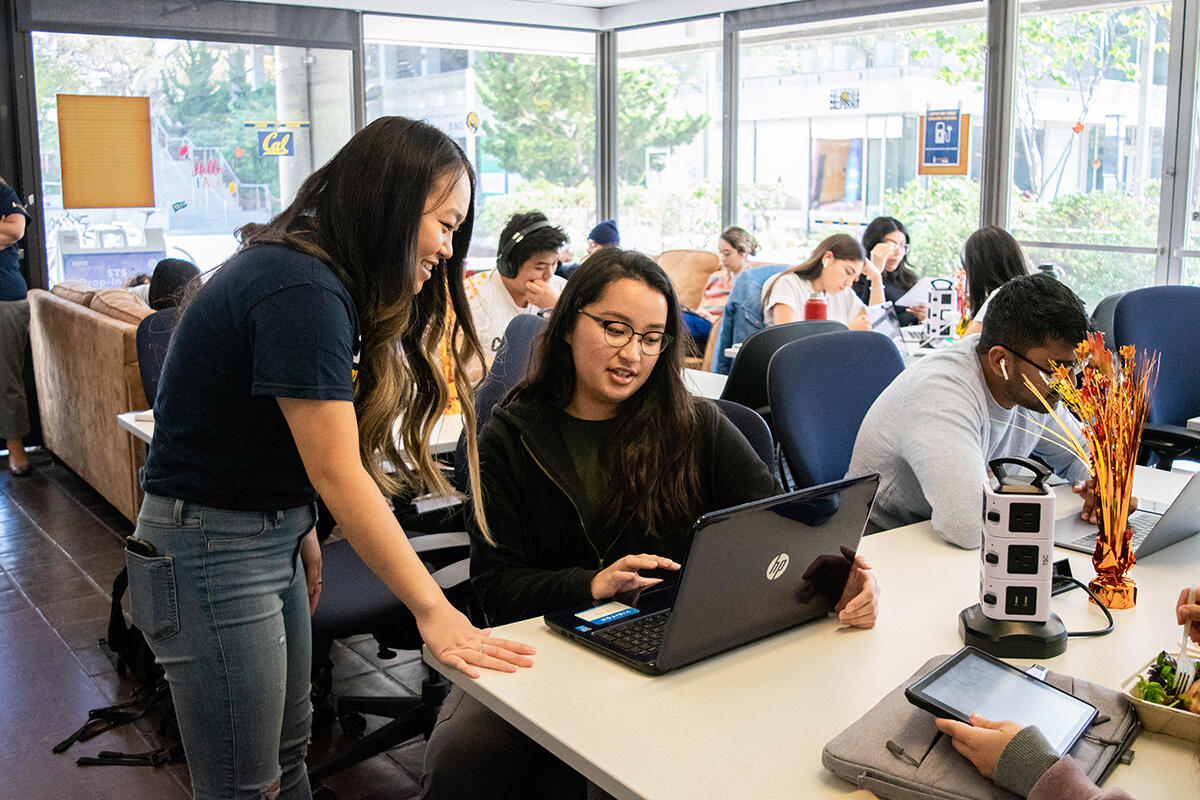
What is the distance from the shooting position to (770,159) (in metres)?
8.02

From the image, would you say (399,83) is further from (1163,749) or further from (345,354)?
(1163,749)

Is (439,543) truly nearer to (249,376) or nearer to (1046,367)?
(249,376)

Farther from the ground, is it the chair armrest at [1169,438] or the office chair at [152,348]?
the office chair at [152,348]

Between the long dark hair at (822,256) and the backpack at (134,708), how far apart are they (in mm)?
2880

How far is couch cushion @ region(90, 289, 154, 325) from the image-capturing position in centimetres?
473

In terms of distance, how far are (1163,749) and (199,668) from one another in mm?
1276

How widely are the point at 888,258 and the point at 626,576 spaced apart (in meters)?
5.01

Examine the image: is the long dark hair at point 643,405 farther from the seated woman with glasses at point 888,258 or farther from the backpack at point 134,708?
the seated woman with glasses at point 888,258

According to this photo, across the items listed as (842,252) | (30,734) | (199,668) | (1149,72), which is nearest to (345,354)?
(199,668)

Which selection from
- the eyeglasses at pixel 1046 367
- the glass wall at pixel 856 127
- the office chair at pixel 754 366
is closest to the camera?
the eyeglasses at pixel 1046 367

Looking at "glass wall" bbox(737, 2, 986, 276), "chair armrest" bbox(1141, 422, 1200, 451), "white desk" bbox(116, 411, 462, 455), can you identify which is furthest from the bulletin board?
"chair armrest" bbox(1141, 422, 1200, 451)

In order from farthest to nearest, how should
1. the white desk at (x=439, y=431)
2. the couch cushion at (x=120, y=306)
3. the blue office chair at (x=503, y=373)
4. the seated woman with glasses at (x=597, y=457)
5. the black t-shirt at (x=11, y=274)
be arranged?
1. the black t-shirt at (x=11, y=274)
2. the couch cushion at (x=120, y=306)
3. the white desk at (x=439, y=431)
4. the blue office chair at (x=503, y=373)
5. the seated woman with glasses at (x=597, y=457)

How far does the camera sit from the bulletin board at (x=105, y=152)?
6570 millimetres

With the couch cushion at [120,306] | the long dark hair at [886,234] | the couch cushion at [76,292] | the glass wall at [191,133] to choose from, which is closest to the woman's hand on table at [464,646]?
the couch cushion at [120,306]
